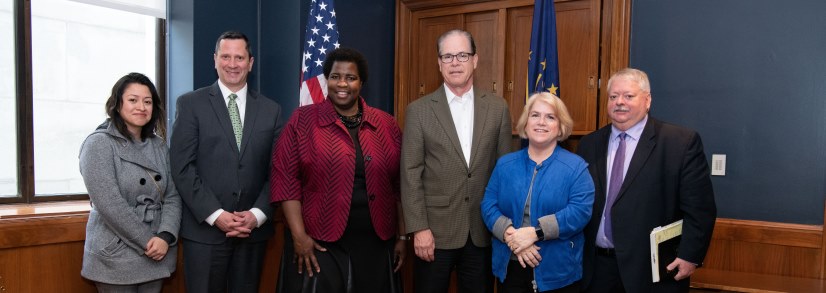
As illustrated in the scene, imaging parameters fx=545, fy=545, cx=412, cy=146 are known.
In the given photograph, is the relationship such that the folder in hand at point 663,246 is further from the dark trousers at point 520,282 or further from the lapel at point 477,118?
the lapel at point 477,118

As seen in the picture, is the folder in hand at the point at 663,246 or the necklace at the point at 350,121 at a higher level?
the necklace at the point at 350,121

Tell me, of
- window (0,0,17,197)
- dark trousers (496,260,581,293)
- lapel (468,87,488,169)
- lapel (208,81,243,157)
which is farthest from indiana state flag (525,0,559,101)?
window (0,0,17,197)

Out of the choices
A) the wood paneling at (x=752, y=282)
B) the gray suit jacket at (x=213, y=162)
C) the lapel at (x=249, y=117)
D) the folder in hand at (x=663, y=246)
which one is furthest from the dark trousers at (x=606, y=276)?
the lapel at (x=249, y=117)

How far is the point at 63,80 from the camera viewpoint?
2.96 m

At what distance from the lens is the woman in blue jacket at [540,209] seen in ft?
6.69

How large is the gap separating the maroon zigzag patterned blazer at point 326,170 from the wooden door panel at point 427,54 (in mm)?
1734

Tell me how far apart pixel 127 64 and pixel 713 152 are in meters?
3.39

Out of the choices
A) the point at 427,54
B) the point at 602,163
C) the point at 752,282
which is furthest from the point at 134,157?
the point at 752,282

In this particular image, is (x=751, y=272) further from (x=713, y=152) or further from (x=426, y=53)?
(x=426, y=53)

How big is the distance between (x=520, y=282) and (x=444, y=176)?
1.71ft

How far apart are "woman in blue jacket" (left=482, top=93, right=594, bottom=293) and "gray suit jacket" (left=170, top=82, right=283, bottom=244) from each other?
39.1 inches

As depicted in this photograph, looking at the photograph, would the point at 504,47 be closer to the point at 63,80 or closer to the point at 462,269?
the point at 462,269

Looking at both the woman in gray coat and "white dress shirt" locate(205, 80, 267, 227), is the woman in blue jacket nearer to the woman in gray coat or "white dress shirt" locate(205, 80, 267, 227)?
"white dress shirt" locate(205, 80, 267, 227)

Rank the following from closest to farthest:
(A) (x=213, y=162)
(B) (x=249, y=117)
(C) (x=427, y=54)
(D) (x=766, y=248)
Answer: (A) (x=213, y=162) → (B) (x=249, y=117) → (D) (x=766, y=248) → (C) (x=427, y=54)
